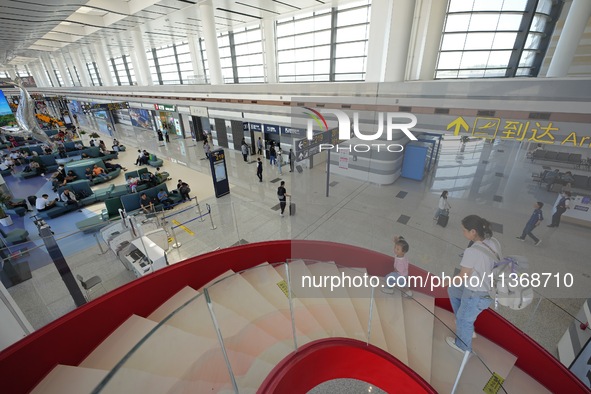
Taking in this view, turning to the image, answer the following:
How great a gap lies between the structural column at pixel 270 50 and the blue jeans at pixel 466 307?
13.4 meters

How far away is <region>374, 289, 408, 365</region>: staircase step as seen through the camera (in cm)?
286

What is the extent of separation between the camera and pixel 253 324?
9.11 ft

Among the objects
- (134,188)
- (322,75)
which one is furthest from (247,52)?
(134,188)

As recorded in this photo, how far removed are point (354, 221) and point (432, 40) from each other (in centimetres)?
627

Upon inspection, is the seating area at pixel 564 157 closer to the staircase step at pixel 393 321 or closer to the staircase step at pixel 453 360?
the staircase step at pixel 453 360

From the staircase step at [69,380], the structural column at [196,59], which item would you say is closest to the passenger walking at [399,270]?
Result: the staircase step at [69,380]

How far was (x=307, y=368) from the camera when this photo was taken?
2.71m

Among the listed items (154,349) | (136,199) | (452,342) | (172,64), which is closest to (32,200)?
(136,199)

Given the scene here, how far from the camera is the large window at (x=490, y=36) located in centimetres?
852

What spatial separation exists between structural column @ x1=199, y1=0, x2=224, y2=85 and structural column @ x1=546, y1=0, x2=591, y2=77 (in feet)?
37.2

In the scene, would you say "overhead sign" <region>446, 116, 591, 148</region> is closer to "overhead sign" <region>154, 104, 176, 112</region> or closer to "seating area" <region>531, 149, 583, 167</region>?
"seating area" <region>531, 149, 583, 167</region>

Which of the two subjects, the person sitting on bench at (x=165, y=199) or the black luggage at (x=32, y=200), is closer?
the person sitting on bench at (x=165, y=199)

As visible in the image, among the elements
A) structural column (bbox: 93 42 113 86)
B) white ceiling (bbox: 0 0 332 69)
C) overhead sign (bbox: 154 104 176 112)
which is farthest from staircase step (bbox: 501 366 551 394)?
structural column (bbox: 93 42 113 86)

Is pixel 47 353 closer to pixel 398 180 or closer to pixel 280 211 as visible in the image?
pixel 280 211
